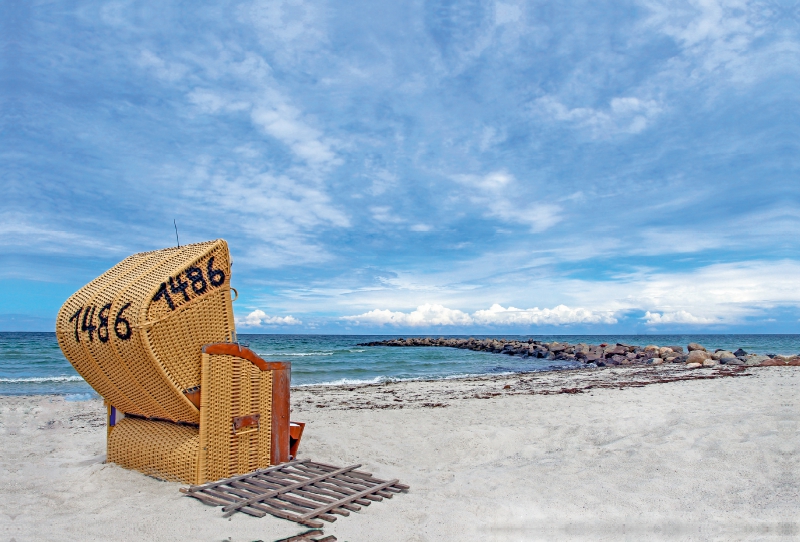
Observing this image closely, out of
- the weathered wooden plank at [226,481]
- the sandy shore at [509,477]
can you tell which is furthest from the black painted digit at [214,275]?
the sandy shore at [509,477]

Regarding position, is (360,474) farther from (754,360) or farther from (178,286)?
(754,360)

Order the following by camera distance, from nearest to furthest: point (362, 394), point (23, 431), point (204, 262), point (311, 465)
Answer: point (204, 262), point (311, 465), point (23, 431), point (362, 394)

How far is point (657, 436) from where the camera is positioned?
19.6 ft

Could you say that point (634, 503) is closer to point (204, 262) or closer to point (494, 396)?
point (204, 262)

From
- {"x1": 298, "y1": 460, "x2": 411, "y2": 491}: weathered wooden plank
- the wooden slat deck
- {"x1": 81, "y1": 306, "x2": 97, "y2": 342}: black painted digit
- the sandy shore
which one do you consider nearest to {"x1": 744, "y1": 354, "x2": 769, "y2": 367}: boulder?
the sandy shore

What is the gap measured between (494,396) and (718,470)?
6.69m

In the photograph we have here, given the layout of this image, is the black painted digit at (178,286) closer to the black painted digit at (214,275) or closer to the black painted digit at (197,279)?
the black painted digit at (197,279)

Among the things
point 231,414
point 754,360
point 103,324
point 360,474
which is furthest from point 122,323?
point 754,360

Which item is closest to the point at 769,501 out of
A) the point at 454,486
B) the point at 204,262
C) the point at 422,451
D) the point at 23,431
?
the point at 454,486

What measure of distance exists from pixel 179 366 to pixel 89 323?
1026 mm

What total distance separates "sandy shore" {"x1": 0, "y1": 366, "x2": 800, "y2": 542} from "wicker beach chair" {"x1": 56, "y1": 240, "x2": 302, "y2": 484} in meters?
0.42

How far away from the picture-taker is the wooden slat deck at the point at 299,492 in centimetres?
385

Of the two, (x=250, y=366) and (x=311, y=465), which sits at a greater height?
(x=250, y=366)

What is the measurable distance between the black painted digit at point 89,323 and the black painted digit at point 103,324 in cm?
10
